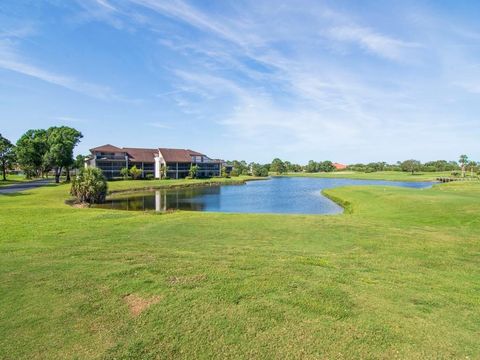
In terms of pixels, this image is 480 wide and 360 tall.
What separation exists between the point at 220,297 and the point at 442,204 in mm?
30130

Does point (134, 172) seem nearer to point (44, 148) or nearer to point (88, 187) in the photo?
point (44, 148)

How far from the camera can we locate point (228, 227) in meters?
19.4

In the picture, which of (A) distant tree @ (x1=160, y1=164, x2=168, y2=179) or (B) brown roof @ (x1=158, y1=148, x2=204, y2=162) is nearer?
(A) distant tree @ (x1=160, y1=164, x2=168, y2=179)

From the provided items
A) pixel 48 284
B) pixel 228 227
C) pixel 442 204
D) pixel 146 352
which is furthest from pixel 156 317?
pixel 442 204

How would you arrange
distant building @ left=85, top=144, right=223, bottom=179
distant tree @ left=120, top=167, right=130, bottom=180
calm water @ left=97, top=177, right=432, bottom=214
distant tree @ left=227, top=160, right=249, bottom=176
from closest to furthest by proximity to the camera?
calm water @ left=97, top=177, right=432, bottom=214
distant tree @ left=120, top=167, right=130, bottom=180
distant building @ left=85, top=144, right=223, bottom=179
distant tree @ left=227, top=160, right=249, bottom=176

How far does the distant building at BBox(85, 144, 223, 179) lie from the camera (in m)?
91.4

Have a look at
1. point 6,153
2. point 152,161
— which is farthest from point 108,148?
point 6,153

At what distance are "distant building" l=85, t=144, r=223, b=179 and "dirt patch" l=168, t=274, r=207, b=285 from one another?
287 feet

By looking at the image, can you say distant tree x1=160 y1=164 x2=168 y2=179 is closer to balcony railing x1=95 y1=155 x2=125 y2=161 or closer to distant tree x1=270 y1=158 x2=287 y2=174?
balcony railing x1=95 y1=155 x2=125 y2=161

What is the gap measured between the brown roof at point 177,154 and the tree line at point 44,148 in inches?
1082

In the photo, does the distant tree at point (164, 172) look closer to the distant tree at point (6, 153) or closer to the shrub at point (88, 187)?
the distant tree at point (6, 153)

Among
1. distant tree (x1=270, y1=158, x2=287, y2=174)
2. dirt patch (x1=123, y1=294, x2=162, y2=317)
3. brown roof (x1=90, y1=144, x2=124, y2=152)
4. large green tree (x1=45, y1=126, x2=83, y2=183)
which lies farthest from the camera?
distant tree (x1=270, y1=158, x2=287, y2=174)

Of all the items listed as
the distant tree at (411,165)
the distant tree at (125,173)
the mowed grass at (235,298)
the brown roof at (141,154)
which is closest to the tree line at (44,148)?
the distant tree at (125,173)

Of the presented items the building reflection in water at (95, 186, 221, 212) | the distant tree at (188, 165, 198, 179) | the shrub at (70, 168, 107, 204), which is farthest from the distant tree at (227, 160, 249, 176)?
the shrub at (70, 168, 107, 204)
